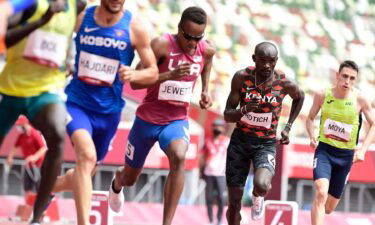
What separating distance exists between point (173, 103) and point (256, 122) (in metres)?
1.15

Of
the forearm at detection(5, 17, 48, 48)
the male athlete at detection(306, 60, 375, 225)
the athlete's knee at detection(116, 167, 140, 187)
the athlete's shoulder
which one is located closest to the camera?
the forearm at detection(5, 17, 48, 48)

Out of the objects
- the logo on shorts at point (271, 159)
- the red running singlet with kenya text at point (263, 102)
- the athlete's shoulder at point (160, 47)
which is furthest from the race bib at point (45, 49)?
the logo on shorts at point (271, 159)

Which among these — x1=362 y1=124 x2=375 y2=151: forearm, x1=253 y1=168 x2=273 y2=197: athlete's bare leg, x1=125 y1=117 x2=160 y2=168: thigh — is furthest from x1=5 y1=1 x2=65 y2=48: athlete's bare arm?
x1=362 y1=124 x2=375 y2=151: forearm

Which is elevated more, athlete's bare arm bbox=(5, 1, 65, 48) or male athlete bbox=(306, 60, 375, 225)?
athlete's bare arm bbox=(5, 1, 65, 48)

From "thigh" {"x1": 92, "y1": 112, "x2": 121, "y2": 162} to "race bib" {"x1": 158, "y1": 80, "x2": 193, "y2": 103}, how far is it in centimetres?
103

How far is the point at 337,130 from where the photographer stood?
12.3m

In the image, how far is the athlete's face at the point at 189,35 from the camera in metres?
10.1

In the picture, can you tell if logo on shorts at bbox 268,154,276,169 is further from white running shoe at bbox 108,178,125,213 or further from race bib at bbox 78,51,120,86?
race bib at bbox 78,51,120,86

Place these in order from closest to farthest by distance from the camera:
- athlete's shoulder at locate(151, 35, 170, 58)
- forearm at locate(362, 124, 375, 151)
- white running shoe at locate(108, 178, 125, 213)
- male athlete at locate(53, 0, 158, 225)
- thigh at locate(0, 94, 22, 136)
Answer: thigh at locate(0, 94, 22, 136), male athlete at locate(53, 0, 158, 225), athlete's shoulder at locate(151, 35, 170, 58), white running shoe at locate(108, 178, 125, 213), forearm at locate(362, 124, 375, 151)

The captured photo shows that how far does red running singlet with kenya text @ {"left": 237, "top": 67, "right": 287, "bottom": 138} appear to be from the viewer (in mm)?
10891

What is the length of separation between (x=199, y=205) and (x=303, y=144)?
2539 millimetres

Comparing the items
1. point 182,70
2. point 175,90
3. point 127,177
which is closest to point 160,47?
point 175,90

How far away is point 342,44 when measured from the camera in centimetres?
3044

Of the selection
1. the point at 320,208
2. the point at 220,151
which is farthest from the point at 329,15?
the point at 320,208
